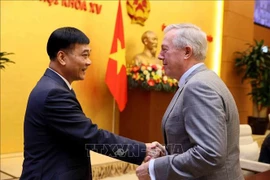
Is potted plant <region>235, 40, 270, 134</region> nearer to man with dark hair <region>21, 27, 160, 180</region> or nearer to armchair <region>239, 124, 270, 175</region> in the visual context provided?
armchair <region>239, 124, 270, 175</region>

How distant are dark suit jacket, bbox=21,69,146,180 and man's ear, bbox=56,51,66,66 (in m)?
0.09

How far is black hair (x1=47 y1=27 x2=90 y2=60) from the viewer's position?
62.6 inches

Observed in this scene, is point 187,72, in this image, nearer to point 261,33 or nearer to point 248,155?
point 248,155

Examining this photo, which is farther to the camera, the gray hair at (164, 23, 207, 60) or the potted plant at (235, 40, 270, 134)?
the potted plant at (235, 40, 270, 134)

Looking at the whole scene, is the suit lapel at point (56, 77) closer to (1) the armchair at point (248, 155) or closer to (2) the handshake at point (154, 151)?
(2) the handshake at point (154, 151)

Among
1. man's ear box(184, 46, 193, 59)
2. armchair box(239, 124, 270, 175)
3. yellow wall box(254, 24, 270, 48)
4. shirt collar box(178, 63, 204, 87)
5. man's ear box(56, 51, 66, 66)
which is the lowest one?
armchair box(239, 124, 270, 175)

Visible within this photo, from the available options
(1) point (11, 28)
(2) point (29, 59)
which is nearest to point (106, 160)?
(2) point (29, 59)

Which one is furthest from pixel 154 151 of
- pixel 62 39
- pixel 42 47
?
pixel 42 47

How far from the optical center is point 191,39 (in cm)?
135

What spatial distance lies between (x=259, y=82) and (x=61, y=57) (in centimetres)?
579

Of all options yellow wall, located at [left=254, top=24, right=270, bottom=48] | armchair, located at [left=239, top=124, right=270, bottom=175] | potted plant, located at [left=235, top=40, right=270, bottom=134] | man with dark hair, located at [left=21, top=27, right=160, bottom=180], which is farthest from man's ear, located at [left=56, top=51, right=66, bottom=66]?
yellow wall, located at [left=254, top=24, right=270, bottom=48]

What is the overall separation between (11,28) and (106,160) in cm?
180

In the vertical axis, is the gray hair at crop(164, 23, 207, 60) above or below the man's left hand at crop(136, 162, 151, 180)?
above

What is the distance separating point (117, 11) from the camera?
4.87 metres
